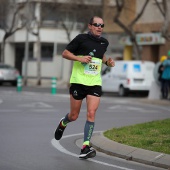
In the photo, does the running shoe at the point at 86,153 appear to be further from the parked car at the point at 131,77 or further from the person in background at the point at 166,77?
the parked car at the point at 131,77

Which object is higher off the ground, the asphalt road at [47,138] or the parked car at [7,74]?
the asphalt road at [47,138]

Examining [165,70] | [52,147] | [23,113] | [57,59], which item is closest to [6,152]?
[52,147]

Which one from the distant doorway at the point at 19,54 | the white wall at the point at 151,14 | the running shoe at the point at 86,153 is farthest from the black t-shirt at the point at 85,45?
the distant doorway at the point at 19,54

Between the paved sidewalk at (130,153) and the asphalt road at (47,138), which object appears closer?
the asphalt road at (47,138)

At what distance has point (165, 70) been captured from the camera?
2736 cm

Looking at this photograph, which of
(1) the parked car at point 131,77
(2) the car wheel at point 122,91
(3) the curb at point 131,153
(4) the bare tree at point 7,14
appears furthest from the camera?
(4) the bare tree at point 7,14

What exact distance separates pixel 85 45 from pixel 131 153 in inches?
70.8

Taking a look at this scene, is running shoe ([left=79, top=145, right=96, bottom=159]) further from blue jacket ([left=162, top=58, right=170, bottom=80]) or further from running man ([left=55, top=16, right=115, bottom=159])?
blue jacket ([left=162, top=58, right=170, bottom=80])

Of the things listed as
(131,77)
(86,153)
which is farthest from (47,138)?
(131,77)

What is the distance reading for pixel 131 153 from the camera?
10438 mm

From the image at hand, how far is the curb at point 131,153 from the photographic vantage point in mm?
9686

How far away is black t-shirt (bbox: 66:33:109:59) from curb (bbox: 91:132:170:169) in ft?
5.12

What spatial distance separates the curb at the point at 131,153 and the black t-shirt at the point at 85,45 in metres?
1.56

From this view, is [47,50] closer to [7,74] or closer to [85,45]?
[7,74]
